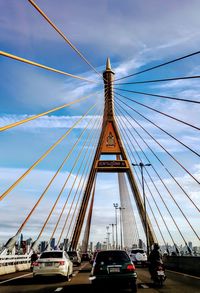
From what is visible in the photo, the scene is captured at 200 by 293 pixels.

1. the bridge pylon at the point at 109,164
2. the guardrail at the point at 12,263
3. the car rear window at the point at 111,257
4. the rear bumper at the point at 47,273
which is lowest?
the car rear window at the point at 111,257

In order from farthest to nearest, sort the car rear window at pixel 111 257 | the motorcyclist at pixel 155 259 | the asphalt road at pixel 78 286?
1. the motorcyclist at pixel 155 259
2. the asphalt road at pixel 78 286
3. the car rear window at pixel 111 257

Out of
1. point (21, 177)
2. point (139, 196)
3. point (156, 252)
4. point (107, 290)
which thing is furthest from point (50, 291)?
point (139, 196)

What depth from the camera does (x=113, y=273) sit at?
38.4ft

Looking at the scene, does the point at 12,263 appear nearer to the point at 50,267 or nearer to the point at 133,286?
the point at 50,267

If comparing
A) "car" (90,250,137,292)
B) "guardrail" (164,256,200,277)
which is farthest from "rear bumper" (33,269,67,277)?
"guardrail" (164,256,200,277)

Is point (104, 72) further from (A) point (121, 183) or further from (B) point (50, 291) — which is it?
(B) point (50, 291)

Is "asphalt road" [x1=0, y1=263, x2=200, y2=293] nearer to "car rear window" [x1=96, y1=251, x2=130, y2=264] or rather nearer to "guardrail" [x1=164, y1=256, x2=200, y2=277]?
"car rear window" [x1=96, y1=251, x2=130, y2=264]

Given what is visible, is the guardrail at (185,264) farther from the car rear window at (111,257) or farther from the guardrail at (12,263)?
the guardrail at (12,263)

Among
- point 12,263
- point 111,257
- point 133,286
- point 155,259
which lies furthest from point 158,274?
point 12,263

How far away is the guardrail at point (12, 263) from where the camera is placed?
23.2 m

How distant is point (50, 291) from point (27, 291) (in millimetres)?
743

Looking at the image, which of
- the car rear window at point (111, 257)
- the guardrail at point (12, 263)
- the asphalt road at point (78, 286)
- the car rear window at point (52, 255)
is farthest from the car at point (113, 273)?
the guardrail at point (12, 263)

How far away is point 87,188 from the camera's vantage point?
43.9m

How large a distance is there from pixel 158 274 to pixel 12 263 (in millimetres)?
15024
